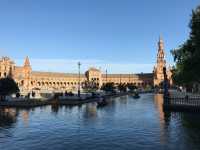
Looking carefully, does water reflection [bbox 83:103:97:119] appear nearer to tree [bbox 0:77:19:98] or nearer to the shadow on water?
the shadow on water

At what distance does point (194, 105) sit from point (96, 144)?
95.8 feet

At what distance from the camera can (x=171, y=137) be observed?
29875 mm

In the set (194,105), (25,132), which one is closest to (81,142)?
(25,132)

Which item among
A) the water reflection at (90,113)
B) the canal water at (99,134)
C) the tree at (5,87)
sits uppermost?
the tree at (5,87)

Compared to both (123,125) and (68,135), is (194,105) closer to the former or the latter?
(123,125)

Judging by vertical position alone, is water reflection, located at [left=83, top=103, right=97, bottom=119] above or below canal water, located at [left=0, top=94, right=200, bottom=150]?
above

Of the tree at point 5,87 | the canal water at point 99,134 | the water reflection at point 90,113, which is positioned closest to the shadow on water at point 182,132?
the canal water at point 99,134

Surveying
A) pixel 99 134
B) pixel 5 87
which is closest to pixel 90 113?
pixel 99 134

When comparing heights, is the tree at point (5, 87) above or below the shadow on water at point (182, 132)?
above

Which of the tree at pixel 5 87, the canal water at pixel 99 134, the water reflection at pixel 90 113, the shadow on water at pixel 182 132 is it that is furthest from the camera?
the tree at pixel 5 87

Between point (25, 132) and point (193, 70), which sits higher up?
point (193, 70)

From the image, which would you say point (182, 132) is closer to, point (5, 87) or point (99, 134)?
point (99, 134)

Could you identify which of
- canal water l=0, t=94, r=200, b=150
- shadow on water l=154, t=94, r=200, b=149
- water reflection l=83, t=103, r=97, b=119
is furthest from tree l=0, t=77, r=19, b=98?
shadow on water l=154, t=94, r=200, b=149

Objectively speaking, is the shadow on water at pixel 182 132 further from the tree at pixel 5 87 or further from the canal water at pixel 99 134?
the tree at pixel 5 87
